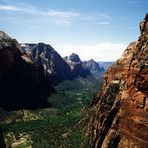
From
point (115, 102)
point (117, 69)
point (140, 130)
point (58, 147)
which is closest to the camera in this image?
point (140, 130)

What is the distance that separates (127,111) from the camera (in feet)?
333

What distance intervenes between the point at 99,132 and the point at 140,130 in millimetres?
27235

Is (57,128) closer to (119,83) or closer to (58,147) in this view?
(58,147)

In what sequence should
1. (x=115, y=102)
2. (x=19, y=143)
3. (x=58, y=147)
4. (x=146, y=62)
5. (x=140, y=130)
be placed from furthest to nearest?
(x=19, y=143)
(x=58, y=147)
(x=115, y=102)
(x=146, y=62)
(x=140, y=130)

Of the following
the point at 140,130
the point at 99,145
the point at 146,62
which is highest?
the point at 146,62

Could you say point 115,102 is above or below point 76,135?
above

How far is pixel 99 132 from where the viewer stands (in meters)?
120

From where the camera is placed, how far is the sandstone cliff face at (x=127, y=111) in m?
95.5

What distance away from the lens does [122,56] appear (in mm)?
147000

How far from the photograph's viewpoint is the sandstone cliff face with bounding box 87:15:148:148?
9550 cm

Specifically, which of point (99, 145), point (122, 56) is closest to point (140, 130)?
point (99, 145)

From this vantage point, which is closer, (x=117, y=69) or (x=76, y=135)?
(x=117, y=69)

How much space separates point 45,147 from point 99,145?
4769 centimetres

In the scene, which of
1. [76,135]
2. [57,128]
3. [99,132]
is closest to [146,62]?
[99,132]
